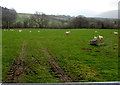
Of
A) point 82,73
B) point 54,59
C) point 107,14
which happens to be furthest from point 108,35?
point 82,73

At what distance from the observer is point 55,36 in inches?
217

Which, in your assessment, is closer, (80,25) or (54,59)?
(54,59)

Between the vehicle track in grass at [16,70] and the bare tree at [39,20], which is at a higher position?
the bare tree at [39,20]

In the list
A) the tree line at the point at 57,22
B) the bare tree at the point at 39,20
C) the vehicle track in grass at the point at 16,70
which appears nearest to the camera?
the vehicle track in grass at the point at 16,70

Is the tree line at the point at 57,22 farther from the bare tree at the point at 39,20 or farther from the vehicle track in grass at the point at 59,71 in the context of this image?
the vehicle track in grass at the point at 59,71

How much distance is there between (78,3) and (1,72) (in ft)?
6.40

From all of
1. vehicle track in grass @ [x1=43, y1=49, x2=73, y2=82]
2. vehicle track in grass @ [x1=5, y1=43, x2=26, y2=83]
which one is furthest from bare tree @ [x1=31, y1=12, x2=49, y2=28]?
vehicle track in grass @ [x1=43, y1=49, x2=73, y2=82]

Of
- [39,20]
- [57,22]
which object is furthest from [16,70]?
[39,20]

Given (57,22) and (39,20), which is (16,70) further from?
(39,20)

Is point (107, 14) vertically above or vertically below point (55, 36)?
above

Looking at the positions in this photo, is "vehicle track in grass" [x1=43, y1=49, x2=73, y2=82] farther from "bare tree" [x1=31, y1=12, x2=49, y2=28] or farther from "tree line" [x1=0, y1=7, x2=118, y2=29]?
"bare tree" [x1=31, y1=12, x2=49, y2=28]

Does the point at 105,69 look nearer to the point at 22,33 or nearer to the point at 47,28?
the point at 47,28

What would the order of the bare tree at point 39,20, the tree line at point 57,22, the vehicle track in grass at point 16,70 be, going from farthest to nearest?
the bare tree at point 39,20, the tree line at point 57,22, the vehicle track in grass at point 16,70

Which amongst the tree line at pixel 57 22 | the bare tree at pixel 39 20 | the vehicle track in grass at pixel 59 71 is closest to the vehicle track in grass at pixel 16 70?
the vehicle track in grass at pixel 59 71
